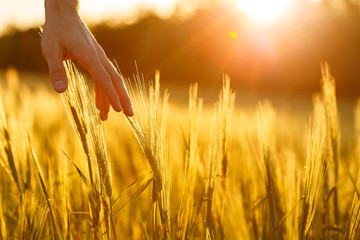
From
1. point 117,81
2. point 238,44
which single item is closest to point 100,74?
point 117,81

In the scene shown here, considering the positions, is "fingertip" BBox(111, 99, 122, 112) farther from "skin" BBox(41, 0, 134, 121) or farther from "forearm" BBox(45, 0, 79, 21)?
"forearm" BBox(45, 0, 79, 21)

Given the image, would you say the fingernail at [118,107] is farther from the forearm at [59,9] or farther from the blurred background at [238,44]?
the blurred background at [238,44]

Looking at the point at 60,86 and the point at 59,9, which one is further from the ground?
the point at 59,9

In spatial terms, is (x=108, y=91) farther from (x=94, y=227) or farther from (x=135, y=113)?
(x=94, y=227)

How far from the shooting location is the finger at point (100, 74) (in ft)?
2.31

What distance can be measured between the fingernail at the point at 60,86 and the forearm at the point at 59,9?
132 millimetres

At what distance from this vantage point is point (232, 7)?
15.4m

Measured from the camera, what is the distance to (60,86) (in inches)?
27.0

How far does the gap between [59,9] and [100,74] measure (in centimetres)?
15

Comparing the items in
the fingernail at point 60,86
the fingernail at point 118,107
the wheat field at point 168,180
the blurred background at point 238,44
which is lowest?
the wheat field at point 168,180

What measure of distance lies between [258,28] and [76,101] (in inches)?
496

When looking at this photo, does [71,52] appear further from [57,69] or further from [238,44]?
[238,44]

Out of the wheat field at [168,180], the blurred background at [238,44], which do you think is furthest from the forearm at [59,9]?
the blurred background at [238,44]

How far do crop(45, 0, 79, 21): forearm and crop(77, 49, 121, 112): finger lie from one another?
97 mm
